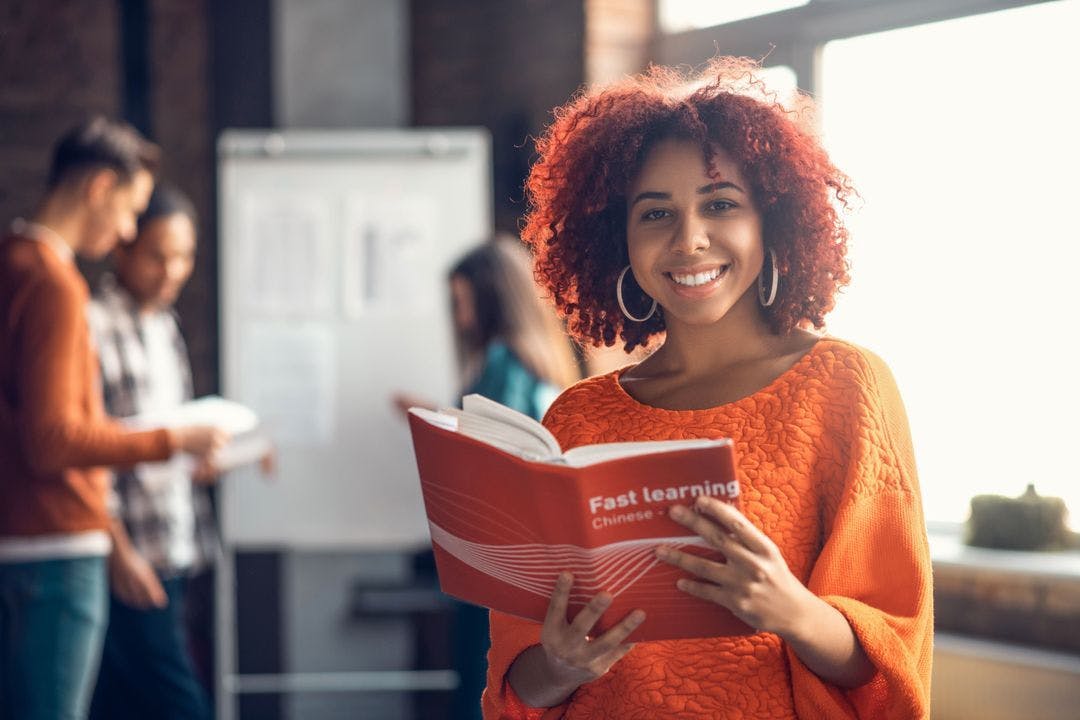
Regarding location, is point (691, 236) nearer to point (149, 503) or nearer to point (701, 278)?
point (701, 278)

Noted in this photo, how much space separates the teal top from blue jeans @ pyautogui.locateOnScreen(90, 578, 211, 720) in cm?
91

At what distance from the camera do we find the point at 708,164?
115 centimetres

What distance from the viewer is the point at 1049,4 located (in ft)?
9.27

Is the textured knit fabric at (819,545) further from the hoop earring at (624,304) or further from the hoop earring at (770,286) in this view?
the hoop earring at (624,304)

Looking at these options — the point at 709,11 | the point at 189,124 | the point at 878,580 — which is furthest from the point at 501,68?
the point at 878,580

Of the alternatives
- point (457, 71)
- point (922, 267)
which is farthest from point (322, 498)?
point (922, 267)

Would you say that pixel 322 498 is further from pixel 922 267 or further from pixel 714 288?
pixel 714 288

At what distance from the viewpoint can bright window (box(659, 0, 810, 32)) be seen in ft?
11.2

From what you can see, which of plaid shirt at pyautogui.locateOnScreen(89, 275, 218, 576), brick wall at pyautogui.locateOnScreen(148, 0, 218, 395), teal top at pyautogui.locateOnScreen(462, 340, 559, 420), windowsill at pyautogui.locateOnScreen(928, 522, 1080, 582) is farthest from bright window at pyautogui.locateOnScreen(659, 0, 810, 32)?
plaid shirt at pyautogui.locateOnScreen(89, 275, 218, 576)

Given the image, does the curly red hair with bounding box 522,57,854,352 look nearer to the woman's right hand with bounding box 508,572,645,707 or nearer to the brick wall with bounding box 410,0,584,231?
the woman's right hand with bounding box 508,572,645,707

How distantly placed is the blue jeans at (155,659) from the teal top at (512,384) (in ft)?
2.98

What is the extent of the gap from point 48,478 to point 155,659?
2.29 ft

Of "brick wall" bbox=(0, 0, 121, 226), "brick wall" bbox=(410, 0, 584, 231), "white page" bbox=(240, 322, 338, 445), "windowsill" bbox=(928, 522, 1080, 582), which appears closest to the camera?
"windowsill" bbox=(928, 522, 1080, 582)

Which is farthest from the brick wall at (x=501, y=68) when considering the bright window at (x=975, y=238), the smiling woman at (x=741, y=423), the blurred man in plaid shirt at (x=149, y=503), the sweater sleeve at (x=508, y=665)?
the sweater sleeve at (x=508, y=665)
